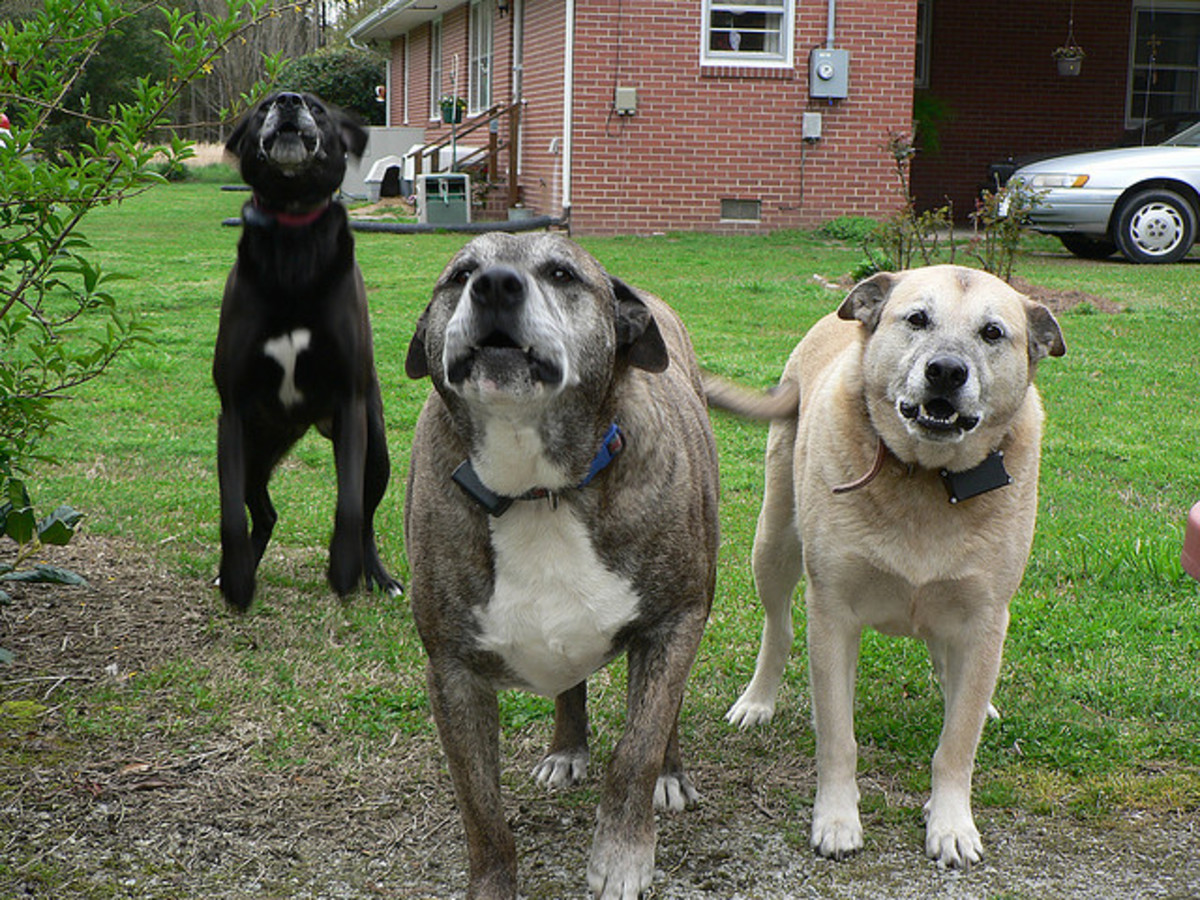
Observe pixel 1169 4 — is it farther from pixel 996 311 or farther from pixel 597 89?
pixel 996 311

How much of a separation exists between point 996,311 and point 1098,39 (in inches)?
793

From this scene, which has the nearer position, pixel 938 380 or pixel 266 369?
pixel 938 380

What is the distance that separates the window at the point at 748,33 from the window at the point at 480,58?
20.1 feet

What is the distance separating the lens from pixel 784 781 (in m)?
3.88

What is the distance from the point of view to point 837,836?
3.46 metres

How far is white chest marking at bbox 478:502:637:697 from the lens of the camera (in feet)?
10.1

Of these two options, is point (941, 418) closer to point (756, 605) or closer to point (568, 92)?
point (756, 605)

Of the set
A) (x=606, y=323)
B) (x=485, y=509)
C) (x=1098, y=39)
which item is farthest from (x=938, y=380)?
(x=1098, y=39)

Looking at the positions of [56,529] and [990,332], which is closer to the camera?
[990,332]

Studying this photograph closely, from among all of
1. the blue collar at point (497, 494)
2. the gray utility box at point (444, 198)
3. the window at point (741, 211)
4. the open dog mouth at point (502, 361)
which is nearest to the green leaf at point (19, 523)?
the blue collar at point (497, 494)

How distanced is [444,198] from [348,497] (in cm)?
1443

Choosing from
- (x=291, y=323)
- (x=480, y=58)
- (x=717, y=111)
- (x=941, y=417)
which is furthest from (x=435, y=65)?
(x=941, y=417)

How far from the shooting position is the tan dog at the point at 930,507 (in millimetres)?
3447

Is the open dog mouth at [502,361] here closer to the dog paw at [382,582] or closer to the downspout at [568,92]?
the dog paw at [382,582]
